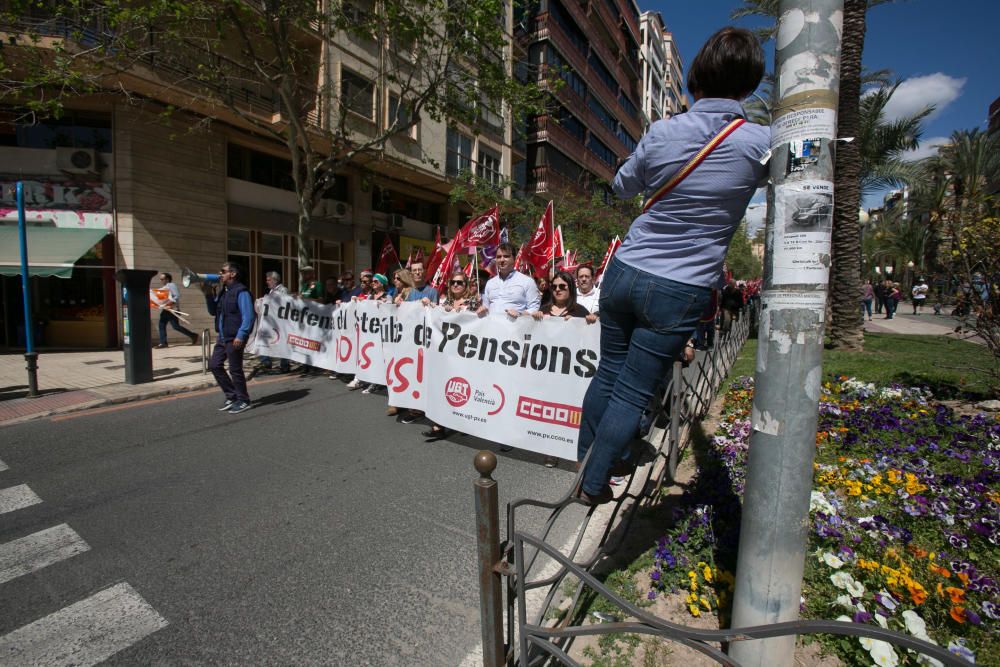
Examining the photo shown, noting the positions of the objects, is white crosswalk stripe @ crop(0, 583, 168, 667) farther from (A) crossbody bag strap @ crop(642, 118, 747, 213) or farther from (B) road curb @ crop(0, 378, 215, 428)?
(B) road curb @ crop(0, 378, 215, 428)

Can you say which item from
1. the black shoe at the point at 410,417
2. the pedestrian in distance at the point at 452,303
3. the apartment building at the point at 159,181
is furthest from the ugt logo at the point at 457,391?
the apartment building at the point at 159,181

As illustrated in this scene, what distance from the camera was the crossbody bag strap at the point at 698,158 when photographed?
5.96ft

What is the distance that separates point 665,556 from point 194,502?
3317 millimetres

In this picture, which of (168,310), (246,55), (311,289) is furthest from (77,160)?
(311,289)

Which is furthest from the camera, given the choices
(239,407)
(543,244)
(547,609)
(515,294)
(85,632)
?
(543,244)

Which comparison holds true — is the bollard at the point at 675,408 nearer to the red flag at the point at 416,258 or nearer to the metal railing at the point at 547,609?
the metal railing at the point at 547,609

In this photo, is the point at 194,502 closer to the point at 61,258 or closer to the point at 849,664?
the point at 849,664

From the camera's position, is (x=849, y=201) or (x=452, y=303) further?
(x=849, y=201)

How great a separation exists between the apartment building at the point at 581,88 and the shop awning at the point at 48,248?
18.6 meters

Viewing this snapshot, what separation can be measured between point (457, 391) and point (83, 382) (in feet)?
23.5

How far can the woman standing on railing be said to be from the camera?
6.07 ft

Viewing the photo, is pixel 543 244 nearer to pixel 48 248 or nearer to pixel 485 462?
pixel 485 462

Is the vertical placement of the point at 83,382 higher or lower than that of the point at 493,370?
lower

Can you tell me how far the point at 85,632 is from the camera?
2.27 m
